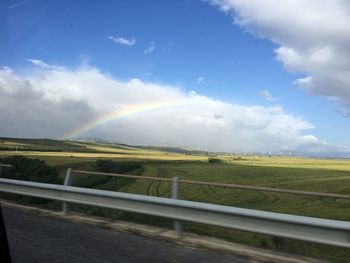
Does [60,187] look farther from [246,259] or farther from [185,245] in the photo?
[246,259]

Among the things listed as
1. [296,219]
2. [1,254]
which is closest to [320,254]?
[296,219]

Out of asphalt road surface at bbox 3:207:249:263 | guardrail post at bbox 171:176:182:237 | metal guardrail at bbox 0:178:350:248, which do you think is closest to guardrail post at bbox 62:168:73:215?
metal guardrail at bbox 0:178:350:248

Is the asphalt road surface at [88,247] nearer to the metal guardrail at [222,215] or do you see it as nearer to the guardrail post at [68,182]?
the metal guardrail at [222,215]

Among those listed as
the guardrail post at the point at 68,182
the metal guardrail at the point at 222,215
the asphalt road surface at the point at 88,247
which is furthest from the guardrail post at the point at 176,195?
the guardrail post at the point at 68,182

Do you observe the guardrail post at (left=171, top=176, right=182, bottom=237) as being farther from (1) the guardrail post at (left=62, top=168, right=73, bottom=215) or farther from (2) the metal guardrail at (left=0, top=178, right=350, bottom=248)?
(1) the guardrail post at (left=62, top=168, right=73, bottom=215)

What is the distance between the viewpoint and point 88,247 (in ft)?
23.6

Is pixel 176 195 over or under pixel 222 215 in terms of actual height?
over

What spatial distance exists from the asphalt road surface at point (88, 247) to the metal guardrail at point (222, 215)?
0.51 meters

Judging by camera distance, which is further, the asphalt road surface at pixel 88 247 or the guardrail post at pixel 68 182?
the guardrail post at pixel 68 182

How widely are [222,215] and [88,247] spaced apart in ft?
6.64

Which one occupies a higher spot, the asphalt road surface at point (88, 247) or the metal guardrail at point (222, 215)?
the metal guardrail at point (222, 215)

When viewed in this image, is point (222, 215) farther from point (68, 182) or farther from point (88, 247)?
point (68, 182)

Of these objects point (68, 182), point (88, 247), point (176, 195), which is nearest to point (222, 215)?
point (176, 195)

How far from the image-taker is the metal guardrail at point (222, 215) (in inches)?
246
